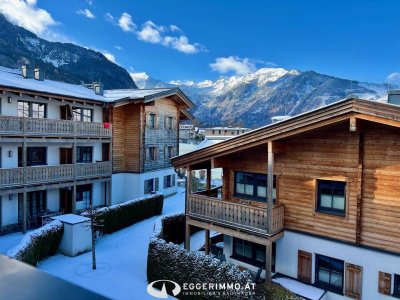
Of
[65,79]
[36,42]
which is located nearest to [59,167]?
[65,79]

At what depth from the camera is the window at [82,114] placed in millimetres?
24056

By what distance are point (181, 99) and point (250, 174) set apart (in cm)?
1934

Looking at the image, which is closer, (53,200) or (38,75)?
(53,200)

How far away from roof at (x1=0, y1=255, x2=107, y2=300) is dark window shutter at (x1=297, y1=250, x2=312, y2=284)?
41.3 ft

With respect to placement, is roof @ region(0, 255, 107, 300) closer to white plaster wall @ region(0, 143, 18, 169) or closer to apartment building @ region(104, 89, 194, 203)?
white plaster wall @ region(0, 143, 18, 169)

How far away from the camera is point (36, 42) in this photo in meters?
141

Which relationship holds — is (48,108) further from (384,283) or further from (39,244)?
(384,283)

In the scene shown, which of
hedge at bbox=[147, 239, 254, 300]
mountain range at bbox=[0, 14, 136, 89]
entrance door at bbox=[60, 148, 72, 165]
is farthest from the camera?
mountain range at bbox=[0, 14, 136, 89]

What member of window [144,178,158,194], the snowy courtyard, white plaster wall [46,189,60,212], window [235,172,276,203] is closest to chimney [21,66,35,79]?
white plaster wall [46,189,60,212]

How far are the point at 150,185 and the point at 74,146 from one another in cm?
872

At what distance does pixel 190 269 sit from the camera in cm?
1161

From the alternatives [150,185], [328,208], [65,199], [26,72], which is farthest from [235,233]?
[26,72]

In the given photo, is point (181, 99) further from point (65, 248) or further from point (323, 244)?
point (323, 244)

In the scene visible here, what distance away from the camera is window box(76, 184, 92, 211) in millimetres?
24005
